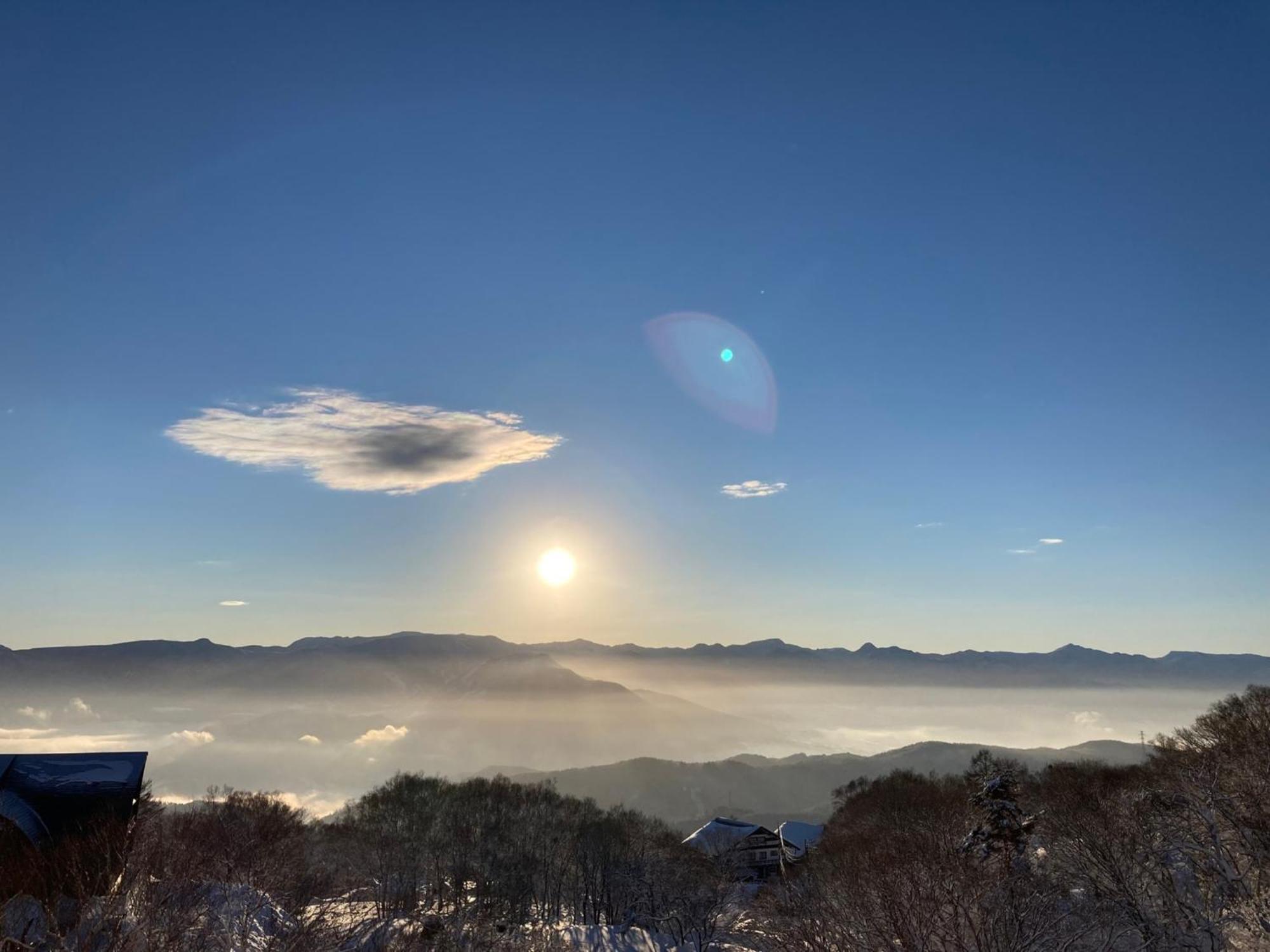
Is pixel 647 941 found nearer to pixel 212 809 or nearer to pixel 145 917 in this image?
pixel 212 809

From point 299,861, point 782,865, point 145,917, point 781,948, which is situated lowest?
point 782,865

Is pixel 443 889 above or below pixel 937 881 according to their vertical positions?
below

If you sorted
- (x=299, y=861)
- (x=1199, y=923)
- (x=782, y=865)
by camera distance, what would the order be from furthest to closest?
(x=782, y=865)
(x=299, y=861)
(x=1199, y=923)

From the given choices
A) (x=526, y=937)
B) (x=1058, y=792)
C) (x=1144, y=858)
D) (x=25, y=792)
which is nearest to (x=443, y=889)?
(x=526, y=937)

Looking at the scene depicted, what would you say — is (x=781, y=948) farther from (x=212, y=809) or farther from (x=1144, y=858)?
(x=212, y=809)

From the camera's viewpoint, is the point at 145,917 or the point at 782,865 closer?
the point at 145,917

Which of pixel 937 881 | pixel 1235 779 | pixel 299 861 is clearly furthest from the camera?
pixel 299 861
